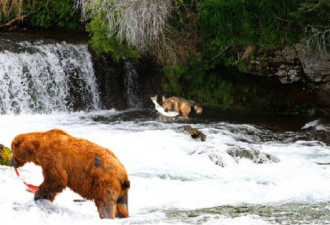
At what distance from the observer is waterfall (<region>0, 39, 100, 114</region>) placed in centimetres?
1456

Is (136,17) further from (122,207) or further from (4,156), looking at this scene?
(122,207)

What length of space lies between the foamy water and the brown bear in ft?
0.62

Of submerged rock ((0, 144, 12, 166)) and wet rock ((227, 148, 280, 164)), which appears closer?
submerged rock ((0, 144, 12, 166))

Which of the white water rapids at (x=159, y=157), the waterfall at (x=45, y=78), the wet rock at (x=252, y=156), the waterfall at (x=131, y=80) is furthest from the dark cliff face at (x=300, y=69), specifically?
the wet rock at (x=252, y=156)

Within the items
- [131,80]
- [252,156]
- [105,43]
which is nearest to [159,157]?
[252,156]

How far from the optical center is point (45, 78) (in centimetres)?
1509

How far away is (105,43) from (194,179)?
7.03 meters

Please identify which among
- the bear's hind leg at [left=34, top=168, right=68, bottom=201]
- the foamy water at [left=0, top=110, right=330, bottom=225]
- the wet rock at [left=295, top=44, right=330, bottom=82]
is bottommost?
the foamy water at [left=0, top=110, right=330, bottom=225]

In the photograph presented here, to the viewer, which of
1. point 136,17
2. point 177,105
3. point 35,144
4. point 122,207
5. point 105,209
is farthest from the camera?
point 136,17

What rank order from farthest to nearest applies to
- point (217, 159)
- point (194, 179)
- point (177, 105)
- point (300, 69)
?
point (300, 69) < point (177, 105) < point (217, 159) < point (194, 179)

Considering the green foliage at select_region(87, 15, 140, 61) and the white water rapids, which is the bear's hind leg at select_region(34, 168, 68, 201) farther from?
the green foliage at select_region(87, 15, 140, 61)

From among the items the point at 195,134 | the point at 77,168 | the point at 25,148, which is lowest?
the point at 195,134

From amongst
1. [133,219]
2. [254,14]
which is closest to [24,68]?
[254,14]

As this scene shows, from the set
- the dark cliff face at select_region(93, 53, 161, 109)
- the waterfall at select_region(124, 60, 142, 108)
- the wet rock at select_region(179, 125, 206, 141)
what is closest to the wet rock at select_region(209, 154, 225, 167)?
the wet rock at select_region(179, 125, 206, 141)
